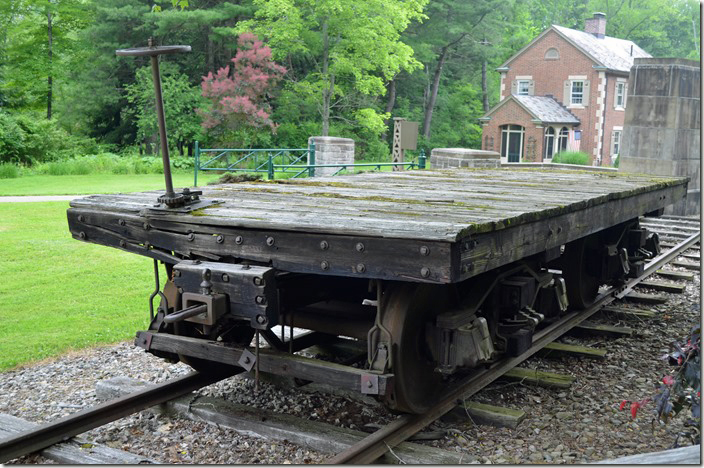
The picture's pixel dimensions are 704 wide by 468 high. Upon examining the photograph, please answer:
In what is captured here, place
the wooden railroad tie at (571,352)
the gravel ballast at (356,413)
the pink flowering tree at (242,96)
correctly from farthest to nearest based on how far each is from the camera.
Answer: the pink flowering tree at (242,96)
the wooden railroad tie at (571,352)
the gravel ballast at (356,413)

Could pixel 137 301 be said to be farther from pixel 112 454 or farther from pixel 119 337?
pixel 112 454

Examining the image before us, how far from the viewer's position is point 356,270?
3.51 m

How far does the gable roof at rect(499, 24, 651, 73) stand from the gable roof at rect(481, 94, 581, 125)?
9.79 ft

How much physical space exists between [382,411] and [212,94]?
85.8ft

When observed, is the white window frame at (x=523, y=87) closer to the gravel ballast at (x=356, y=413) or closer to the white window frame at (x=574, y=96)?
the white window frame at (x=574, y=96)

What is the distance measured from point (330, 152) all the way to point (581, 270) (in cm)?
1053

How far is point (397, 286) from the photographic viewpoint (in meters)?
3.84

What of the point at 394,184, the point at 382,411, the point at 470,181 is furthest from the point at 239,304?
the point at 470,181

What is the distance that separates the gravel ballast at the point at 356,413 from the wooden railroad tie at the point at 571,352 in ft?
0.23

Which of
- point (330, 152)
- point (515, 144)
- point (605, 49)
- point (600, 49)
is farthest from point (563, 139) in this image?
point (330, 152)

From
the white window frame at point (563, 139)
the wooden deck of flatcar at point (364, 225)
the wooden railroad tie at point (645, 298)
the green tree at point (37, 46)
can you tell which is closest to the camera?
the wooden deck of flatcar at point (364, 225)

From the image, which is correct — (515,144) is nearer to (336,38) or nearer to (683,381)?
(336,38)

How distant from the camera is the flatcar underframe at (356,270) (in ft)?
11.5

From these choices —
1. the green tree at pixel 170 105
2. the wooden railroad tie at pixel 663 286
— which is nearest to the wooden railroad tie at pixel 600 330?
the wooden railroad tie at pixel 663 286
